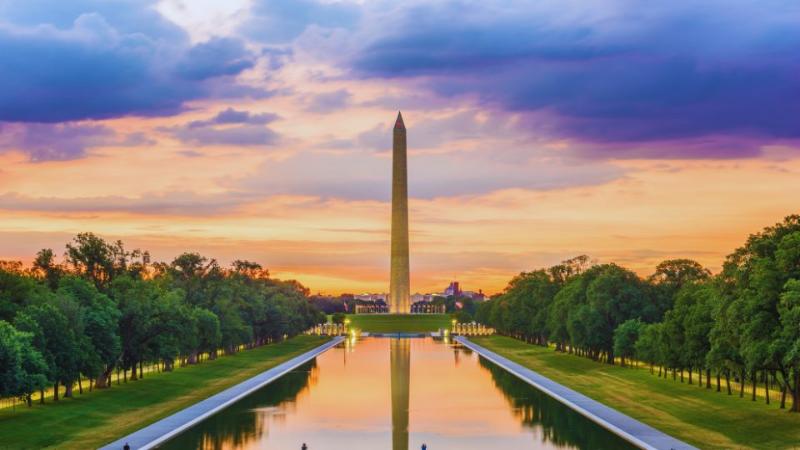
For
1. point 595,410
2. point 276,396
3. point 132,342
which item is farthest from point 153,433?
point 132,342

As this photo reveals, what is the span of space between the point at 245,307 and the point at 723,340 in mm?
67384

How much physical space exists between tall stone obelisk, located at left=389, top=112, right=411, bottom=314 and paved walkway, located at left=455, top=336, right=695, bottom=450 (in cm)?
9083

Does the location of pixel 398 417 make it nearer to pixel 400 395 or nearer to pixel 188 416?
pixel 188 416

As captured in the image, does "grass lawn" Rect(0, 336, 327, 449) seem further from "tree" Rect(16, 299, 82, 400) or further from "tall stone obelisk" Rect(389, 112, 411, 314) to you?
"tall stone obelisk" Rect(389, 112, 411, 314)

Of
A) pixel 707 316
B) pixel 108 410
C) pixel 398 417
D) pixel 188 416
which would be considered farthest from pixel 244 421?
pixel 707 316

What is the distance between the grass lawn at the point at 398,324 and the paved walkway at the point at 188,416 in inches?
3597

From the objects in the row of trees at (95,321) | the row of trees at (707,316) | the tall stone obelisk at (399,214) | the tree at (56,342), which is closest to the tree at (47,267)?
the row of trees at (95,321)

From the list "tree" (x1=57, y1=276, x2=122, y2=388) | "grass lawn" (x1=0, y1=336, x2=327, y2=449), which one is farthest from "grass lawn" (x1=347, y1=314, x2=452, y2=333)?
"tree" (x1=57, y1=276, x2=122, y2=388)

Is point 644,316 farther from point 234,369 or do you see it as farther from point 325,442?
point 325,442

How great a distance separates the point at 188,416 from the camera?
44250 millimetres

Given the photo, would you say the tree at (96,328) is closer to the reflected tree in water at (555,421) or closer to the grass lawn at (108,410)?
the grass lawn at (108,410)

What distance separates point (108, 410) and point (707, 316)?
32.3 m

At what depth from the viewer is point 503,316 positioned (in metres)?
140

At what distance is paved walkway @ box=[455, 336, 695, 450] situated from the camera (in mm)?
36234
